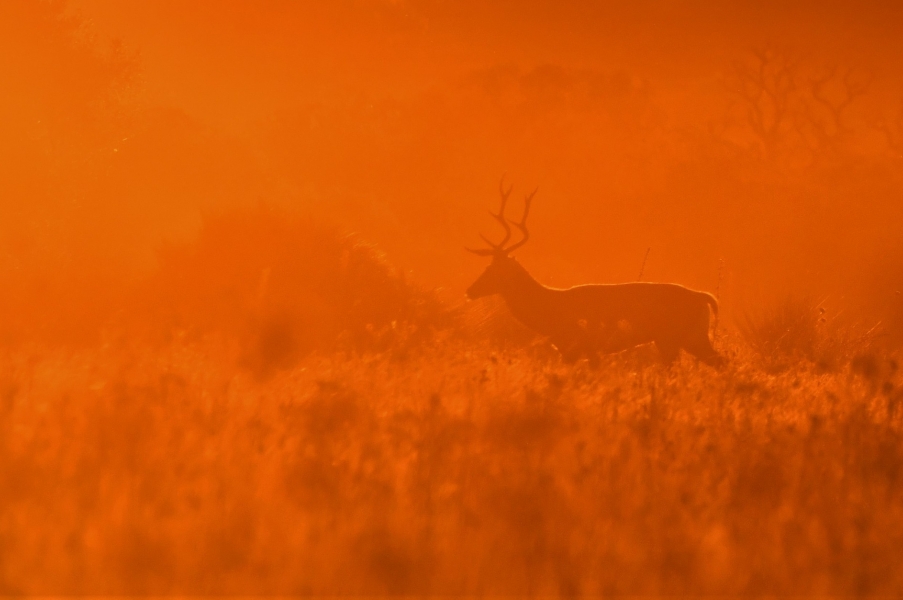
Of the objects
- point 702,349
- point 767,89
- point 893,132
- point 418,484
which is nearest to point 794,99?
point 767,89

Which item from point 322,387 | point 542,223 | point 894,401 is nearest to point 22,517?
point 322,387

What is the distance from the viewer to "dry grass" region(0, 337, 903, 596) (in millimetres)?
3943

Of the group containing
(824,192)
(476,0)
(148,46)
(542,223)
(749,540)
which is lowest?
(749,540)

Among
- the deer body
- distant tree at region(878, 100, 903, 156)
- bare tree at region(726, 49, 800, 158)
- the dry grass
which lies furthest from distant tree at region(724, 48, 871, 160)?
the dry grass

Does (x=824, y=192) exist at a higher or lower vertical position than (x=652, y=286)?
higher

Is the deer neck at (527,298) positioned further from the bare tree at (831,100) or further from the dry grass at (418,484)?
the bare tree at (831,100)

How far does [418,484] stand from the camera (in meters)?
4.89

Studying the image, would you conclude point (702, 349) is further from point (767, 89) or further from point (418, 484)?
point (767, 89)

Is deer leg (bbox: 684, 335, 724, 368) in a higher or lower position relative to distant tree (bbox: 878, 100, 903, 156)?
lower

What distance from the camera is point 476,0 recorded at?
251 ft

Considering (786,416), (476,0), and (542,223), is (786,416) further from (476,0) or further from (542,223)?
(476,0)

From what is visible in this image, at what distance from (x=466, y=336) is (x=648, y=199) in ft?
97.5

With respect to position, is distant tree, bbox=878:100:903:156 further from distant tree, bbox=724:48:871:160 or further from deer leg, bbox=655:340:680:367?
deer leg, bbox=655:340:680:367

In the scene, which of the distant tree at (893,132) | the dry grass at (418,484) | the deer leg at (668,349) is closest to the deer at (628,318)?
the deer leg at (668,349)
